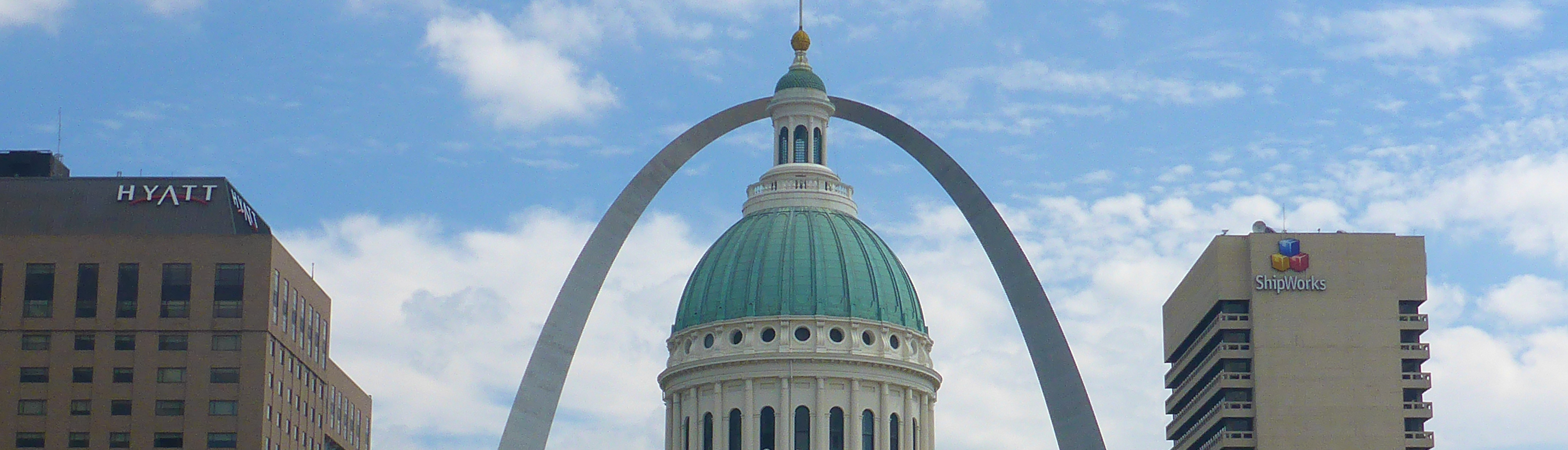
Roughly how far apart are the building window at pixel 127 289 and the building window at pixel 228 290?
11.6ft

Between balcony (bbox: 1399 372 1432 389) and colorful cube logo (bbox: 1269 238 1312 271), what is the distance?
743 centimetres

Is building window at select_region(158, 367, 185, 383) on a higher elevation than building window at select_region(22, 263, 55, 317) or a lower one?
lower

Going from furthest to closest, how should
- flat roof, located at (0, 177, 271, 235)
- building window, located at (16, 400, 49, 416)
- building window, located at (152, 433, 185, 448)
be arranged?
flat roof, located at (0, 177, 271, 235)
building window, located at (16, 400, 49, 416)
building window, located at (152, 433, 185, 448)

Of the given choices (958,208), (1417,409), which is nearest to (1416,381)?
(1417,409)

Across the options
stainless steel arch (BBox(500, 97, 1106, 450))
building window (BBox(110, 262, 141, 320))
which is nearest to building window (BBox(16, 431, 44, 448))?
building window (BBox(110, 262, 141, 320))

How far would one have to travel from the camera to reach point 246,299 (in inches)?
5728

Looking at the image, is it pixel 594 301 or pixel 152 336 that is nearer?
pixel 594 301

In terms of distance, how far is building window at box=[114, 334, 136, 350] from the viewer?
145 metres

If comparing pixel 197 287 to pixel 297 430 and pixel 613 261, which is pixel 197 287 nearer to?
pixel 297 430

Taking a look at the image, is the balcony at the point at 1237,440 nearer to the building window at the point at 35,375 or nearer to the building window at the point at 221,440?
the building window at the point at 221,440

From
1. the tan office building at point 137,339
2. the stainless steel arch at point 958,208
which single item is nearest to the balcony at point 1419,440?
the stainless steel arch at point 958,208

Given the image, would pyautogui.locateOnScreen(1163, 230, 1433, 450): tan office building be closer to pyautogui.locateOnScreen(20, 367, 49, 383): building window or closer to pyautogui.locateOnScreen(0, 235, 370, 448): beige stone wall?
pyautogui.locateOnScreen(0, 235, 370, 448): beige stone wall

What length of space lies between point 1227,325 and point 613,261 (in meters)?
38.7

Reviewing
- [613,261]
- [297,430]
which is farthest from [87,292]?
[613,261]
